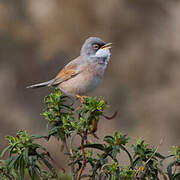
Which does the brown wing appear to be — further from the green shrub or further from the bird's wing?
the green shrub

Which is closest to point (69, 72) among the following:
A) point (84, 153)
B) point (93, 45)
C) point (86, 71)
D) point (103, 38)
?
point (86, 71)

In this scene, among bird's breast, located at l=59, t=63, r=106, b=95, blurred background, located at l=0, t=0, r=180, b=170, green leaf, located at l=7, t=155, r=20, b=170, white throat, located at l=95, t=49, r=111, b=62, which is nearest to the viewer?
green leaf, located at l=7, t=155, r=20, b=170

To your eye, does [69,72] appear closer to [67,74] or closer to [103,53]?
[67,74]

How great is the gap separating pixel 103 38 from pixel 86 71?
297cm

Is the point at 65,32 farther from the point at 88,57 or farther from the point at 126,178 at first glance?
the point at 126,178

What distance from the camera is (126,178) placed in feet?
6.27

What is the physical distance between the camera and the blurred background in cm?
653

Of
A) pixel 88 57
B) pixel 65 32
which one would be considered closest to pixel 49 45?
pixel 65 32

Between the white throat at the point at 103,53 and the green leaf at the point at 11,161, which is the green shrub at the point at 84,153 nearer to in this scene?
the green leaf at the point at 11,161

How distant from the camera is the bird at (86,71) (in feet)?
12.5

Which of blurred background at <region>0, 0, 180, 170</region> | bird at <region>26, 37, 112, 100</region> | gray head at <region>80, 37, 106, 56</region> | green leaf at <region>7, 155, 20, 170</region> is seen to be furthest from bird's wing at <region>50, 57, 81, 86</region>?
blurred background at <region>0, 0, 180, 170</region>

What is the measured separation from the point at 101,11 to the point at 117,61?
0.91 meters

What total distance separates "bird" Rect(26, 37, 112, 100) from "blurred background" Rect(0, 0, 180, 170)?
2.49m

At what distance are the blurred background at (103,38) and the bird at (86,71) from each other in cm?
249
